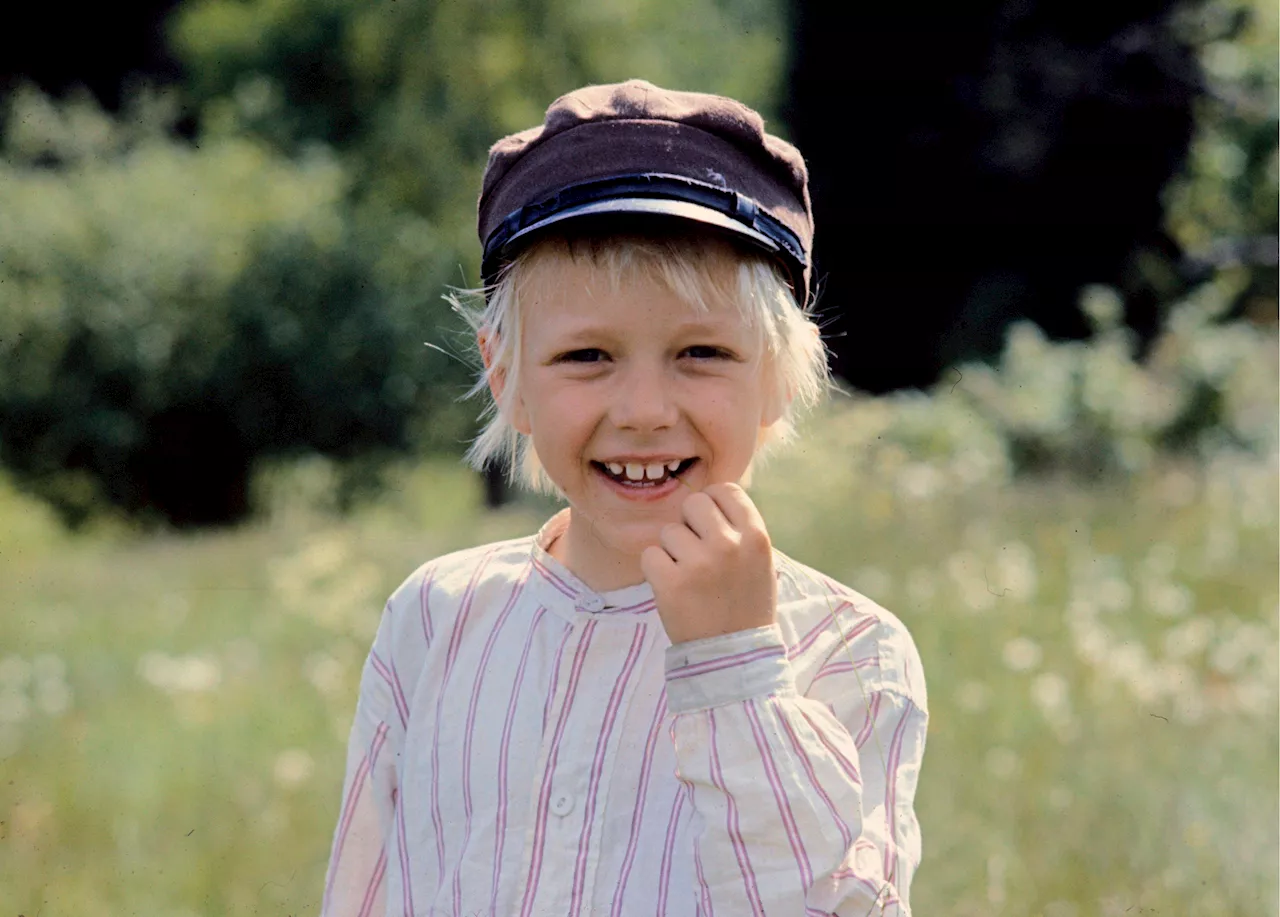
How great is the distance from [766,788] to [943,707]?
2780 millimetres

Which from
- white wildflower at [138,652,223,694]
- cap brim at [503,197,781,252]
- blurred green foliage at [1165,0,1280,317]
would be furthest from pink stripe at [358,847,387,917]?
blurred green foliage at [1165,0,1280,317]

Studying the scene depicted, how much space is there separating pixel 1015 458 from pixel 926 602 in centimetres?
616

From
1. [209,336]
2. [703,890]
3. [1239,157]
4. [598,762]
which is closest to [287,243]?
[209,336]

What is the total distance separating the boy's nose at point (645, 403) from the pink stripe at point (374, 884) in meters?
0.74

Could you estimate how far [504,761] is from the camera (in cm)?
168

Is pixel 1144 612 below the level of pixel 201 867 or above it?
above

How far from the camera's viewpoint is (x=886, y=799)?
154 centimetres

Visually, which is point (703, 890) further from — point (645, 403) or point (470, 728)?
point (645, 403)

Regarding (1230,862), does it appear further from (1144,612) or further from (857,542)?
(857,542)

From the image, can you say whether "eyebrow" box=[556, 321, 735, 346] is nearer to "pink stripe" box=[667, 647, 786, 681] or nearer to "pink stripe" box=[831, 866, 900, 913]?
"pink stripe" box=[667, 647, 786, 681]

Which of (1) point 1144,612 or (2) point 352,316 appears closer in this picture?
(1) point 1144,612

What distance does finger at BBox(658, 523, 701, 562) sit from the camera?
1463 mm

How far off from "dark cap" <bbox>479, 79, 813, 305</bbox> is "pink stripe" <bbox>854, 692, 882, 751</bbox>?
21.3 inches

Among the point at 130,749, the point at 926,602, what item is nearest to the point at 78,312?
the point at 130,749
